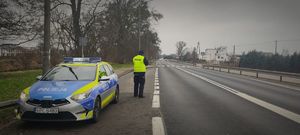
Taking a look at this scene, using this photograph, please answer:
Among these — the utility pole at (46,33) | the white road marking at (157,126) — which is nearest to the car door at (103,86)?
the white road marking at (157,126)

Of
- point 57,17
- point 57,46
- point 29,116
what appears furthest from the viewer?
point 57,46

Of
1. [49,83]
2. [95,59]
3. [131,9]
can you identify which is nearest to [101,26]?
[131,9]

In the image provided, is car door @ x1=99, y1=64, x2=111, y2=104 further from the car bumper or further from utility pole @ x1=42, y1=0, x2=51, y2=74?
utility pole @ x1=42, y1=0, x2=51, y2=74

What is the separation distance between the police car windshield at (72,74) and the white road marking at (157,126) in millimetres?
1988

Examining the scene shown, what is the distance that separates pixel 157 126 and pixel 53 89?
238 cm

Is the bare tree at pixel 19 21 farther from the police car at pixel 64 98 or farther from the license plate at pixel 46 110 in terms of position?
the license plate at pixel 46 110

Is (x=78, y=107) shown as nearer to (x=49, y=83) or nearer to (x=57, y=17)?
(x=49, y=83)

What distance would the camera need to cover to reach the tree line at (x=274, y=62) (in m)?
45.8

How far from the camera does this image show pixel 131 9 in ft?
149

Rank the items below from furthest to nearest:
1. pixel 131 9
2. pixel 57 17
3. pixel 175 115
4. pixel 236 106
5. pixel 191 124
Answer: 1. pixel 131 9
2. pixel 57 17
3. pixel 236 106
4. pixel 175 115
5. pixel 191 124

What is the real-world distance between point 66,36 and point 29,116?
59.9 ft

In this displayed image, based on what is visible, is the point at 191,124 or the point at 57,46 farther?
the point at 57,46

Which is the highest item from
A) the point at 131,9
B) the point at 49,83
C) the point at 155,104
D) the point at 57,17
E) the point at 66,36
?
the point at 131,9

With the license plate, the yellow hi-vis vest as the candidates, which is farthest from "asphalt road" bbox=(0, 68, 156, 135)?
the yellow hi-vis vest
